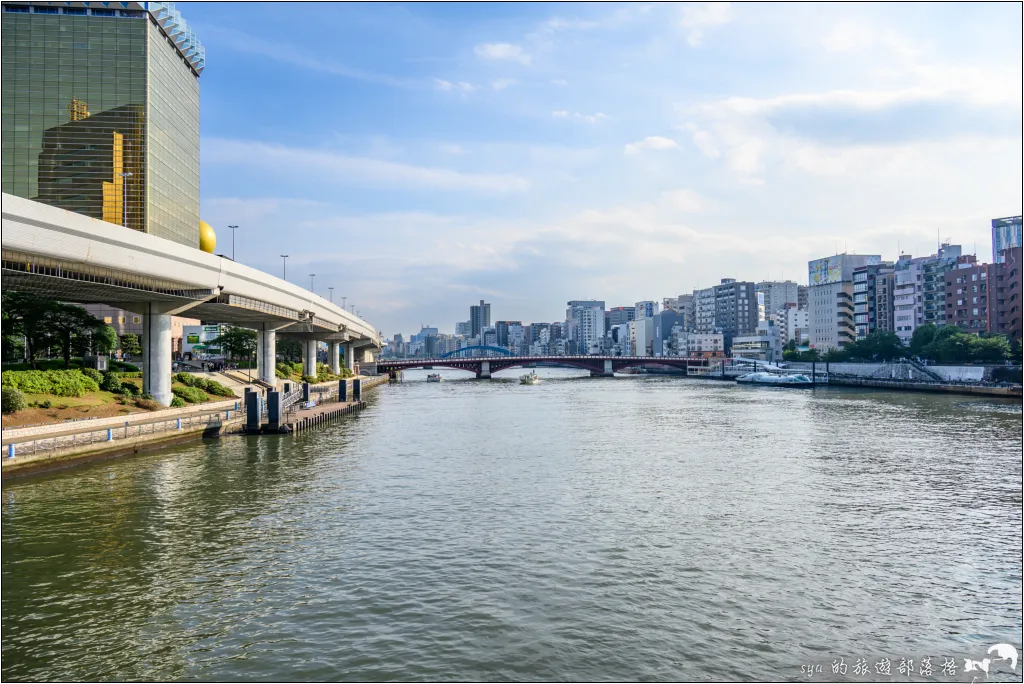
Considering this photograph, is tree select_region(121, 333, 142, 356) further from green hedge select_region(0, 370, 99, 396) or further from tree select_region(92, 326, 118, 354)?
green hedge select_region(0, 370, 99, 396)

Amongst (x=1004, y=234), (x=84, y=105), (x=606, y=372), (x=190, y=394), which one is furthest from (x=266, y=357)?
(x=1004, y=234)

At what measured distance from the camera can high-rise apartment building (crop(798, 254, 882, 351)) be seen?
475ft

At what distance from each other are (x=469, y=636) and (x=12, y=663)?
8235 millimetres

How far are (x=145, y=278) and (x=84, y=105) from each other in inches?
3500

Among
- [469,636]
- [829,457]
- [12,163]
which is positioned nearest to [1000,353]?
[829,457]

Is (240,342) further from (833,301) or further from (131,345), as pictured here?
(833,301)

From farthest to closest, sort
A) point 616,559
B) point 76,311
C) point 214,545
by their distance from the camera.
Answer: point 76,311
point 214,545
point 616,559

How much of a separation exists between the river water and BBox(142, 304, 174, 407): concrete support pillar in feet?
46.0

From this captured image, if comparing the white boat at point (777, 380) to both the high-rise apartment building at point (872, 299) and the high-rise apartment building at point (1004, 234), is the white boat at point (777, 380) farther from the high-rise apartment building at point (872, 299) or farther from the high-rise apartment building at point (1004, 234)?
the high-rise apartment building at point (1004, 234)

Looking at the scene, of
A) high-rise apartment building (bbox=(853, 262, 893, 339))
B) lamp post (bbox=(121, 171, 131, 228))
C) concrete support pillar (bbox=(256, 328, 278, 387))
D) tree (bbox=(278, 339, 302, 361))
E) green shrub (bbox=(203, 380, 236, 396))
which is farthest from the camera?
high-rise apartment building (bbox=(853, 262, 893, 339))

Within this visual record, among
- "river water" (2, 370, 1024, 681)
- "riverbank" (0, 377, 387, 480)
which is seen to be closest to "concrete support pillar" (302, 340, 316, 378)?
"riverbank" (0, 377, 387, 480)

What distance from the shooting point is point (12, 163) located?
109 metres

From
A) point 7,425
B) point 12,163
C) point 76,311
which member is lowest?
point 7,425

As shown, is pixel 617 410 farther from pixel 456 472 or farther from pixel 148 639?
pixel 148 639
